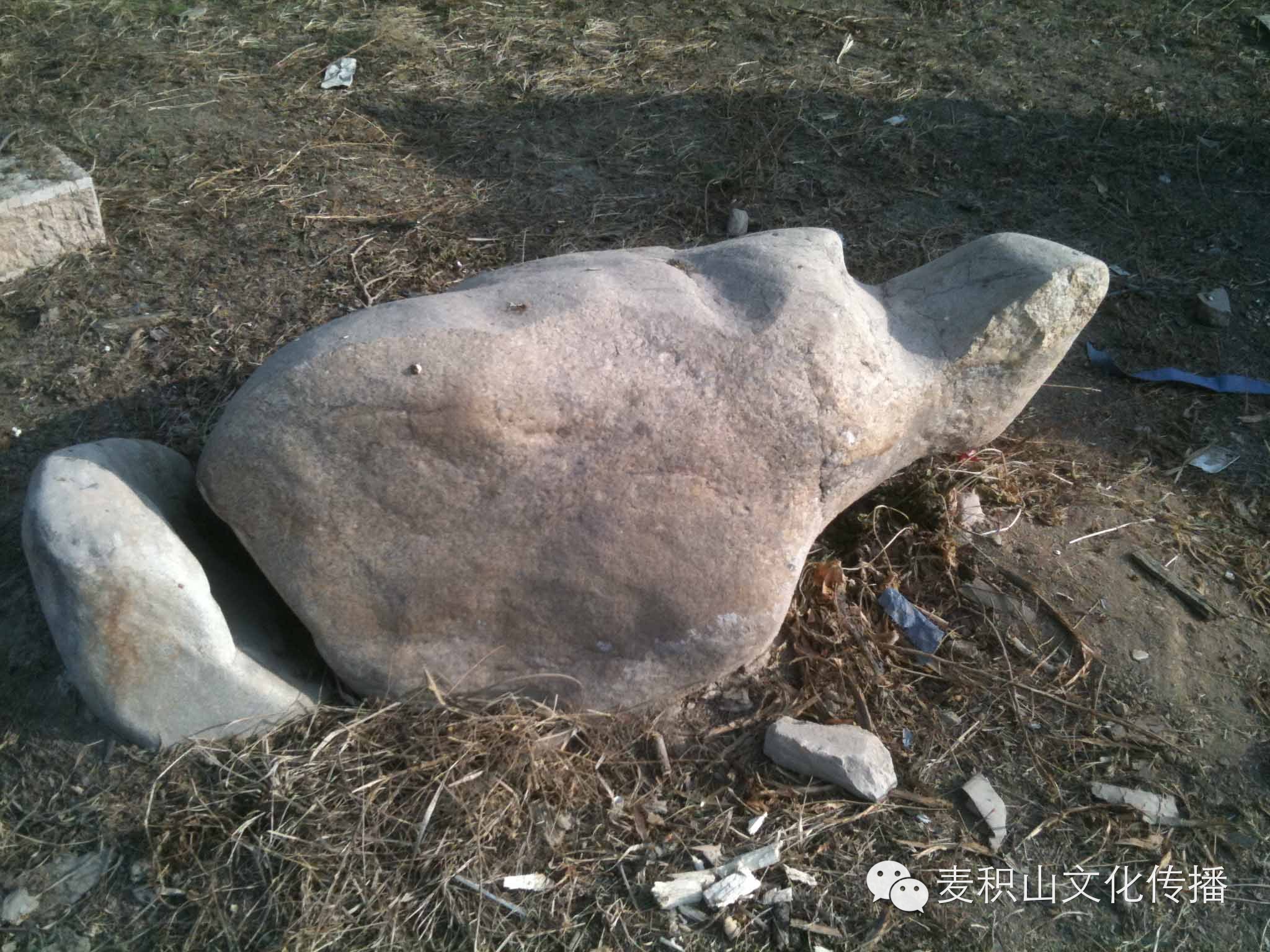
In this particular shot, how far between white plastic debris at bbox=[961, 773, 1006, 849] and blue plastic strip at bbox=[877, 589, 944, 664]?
324mm

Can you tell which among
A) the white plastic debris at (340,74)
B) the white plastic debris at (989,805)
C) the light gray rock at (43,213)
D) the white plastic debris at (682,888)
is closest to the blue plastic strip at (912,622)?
the white plastic debris at (989,805)

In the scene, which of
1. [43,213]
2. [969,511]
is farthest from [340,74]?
[969,511]

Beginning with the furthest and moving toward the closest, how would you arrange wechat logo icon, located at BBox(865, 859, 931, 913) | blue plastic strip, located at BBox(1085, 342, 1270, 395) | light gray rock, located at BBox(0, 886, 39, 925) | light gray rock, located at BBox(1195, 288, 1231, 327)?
light gray rock, located at BBox(1195, 288, 1231, 327) → blue plastic strip, located at BBox(1085, 342, 1270, 395) → wechat logo icon, located at BBox(865, 859, 931, 913) → light gray rock, located at BBox(0, 886, 39, 925)

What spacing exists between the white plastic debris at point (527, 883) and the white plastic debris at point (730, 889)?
321 millimetres

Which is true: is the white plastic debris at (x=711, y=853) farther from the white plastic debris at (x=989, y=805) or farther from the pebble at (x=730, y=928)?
the white plastic debris at (x=989, y=805)

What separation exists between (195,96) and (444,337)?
2.83 metres

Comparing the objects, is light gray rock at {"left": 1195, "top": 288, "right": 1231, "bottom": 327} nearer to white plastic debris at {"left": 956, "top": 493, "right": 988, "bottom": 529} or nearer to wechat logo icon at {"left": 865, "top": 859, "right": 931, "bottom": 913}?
white plastic debris at {"left": 956, "top": 493, "right": 988, "bottom": 529}

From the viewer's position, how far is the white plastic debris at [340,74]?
4.34 meters

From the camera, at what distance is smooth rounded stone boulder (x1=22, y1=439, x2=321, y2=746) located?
1992mm

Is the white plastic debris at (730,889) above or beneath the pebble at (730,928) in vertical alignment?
above

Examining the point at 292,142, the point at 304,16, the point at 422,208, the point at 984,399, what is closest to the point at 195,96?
the point at 292,142

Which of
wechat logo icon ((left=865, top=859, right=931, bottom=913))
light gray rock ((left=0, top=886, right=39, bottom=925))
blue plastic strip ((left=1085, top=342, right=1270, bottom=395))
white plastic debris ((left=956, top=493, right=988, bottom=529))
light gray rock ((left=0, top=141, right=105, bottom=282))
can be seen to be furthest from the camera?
blue plastic strip ((left=1085, top=342, right=1270, bottom=395))

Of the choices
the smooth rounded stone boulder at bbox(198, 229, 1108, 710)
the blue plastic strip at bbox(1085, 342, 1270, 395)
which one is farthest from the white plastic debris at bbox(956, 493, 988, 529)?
the blue plastic strip at bbox(1085, 342, 1270, 395)

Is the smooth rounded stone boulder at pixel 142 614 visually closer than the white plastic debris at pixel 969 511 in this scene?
Yes
